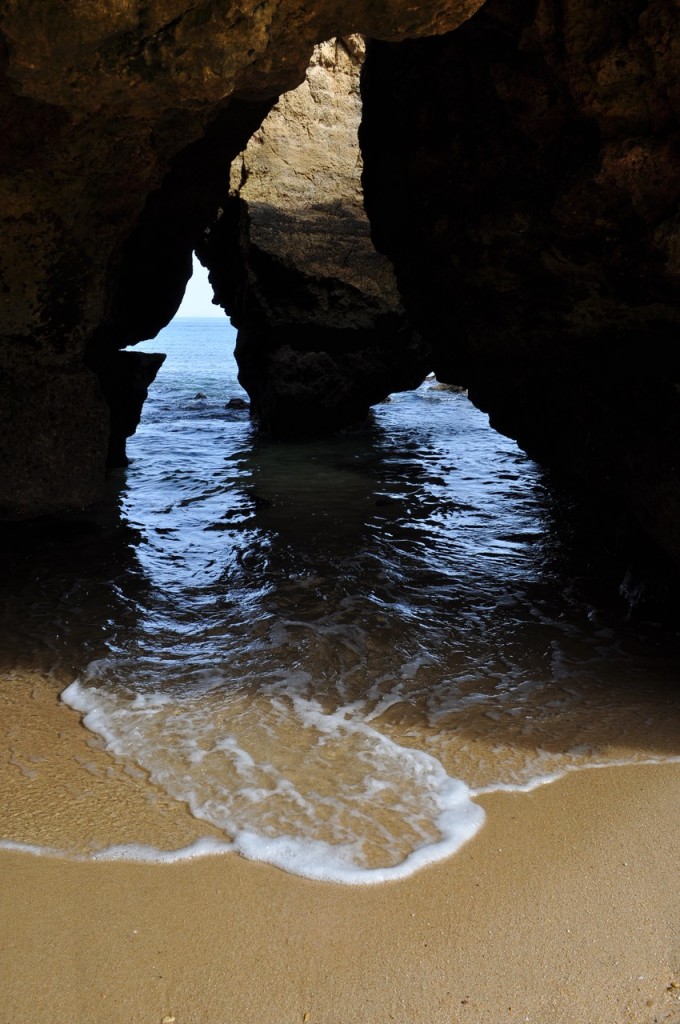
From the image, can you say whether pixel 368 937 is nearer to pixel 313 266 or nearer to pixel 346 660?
pixel 346 660

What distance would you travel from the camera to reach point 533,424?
22.4 ft

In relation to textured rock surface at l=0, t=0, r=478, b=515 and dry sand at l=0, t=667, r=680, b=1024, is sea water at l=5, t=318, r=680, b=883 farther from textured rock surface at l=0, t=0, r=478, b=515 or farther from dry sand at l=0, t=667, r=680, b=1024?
textured rock surface at l=0, t=0, r=478, b=515

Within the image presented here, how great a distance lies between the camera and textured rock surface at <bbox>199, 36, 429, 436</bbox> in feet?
34.4

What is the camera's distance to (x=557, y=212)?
4492 millimetres

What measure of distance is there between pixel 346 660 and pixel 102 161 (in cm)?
325

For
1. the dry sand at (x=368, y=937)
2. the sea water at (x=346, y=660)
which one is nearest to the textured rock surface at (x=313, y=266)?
the sea water at (x=346, y=660)

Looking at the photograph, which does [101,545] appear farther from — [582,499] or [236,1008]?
[236,1008]

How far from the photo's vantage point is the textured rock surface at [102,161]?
10.2 feet

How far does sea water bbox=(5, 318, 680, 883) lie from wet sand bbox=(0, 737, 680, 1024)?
0.50 ft

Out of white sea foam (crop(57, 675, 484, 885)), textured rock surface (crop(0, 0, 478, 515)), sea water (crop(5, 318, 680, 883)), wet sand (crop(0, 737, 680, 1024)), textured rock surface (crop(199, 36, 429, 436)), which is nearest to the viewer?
wet sand (crop(0, 737, 680, 1024))

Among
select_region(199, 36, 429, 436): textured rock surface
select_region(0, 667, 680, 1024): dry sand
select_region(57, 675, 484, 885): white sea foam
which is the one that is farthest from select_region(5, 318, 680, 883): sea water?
select_region(199, 36, 429, 436): textured rock surface

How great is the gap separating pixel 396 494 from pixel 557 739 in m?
4.63

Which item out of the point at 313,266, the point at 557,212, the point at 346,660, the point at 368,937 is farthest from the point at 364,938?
the point at 313,266

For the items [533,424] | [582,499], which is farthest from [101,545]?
[582,499]
